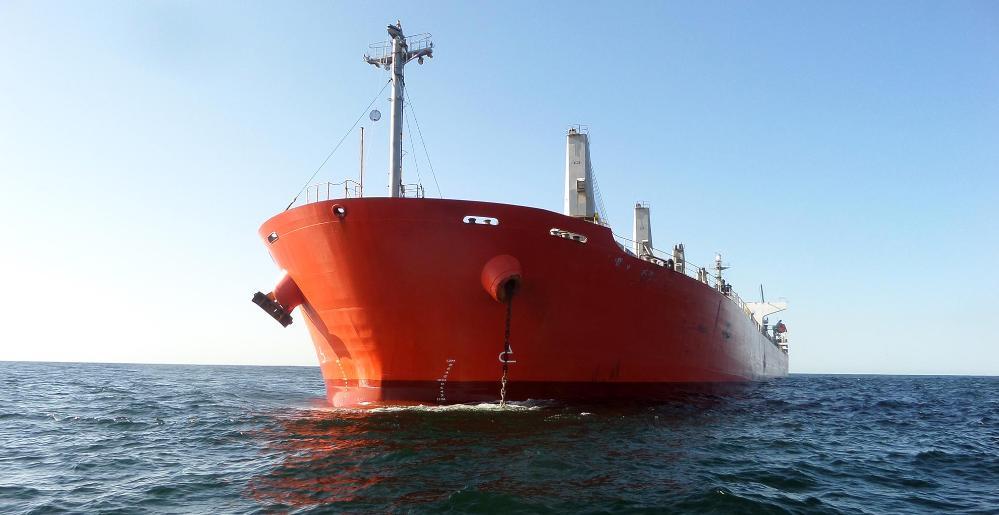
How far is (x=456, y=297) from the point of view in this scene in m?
12.8

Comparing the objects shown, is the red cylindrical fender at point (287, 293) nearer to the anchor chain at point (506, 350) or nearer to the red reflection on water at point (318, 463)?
the red reflection on water at point (318, 463)

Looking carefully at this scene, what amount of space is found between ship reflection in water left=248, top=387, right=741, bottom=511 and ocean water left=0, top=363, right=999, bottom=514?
0.04 metres

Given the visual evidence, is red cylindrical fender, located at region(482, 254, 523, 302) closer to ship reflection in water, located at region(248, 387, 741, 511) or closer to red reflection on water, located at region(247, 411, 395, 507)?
ship reflection in water, located at region(248, 387, 741, 511)

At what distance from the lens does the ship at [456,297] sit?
12594mm

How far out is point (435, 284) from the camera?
1273cm

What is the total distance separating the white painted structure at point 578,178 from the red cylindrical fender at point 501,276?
6.83 meters

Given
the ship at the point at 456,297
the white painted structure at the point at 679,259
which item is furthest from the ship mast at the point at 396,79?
the white painted structure at the point at 679,259

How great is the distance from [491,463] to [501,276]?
4.67m

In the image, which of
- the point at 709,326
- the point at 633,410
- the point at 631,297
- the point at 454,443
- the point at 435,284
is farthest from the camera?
the point at 709,326

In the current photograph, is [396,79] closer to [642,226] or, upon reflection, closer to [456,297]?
[456,297]

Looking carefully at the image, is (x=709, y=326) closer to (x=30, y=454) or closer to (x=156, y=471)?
(x=156, y=471)

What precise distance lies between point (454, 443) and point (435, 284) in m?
4.02

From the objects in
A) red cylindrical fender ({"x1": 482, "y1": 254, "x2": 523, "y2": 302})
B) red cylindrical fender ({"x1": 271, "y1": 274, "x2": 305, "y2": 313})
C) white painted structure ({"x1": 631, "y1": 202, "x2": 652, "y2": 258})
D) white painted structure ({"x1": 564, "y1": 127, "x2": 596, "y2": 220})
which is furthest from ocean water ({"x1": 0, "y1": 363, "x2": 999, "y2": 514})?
white painted structure ({"x1": 631, "y1": 202, "x2": 652, "y2": 258})

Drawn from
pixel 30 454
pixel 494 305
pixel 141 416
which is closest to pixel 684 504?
pixel 494 305
